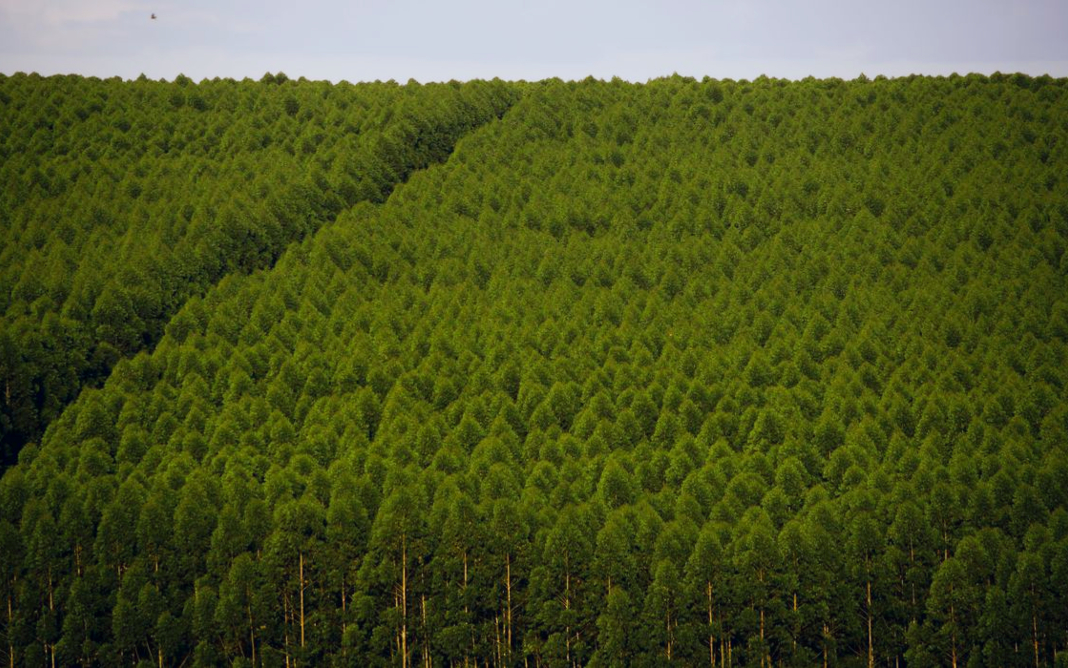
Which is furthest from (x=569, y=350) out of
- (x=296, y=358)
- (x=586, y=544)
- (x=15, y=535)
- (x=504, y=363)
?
(x=15, y=535)

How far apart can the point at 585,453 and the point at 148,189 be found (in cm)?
9094

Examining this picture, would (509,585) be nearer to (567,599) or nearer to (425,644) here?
(567,599)

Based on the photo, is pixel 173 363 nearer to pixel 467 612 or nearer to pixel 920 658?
pixel 467 612

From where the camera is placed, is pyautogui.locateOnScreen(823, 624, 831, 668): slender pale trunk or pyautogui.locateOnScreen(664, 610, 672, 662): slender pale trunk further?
pyautogui.locateOnScreen(823, 624, 831, 668): slender pale trunk

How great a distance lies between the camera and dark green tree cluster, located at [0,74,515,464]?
12231 cm

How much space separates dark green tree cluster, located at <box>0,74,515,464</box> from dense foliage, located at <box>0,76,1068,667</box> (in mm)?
6185

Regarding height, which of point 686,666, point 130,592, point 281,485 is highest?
point 281,485

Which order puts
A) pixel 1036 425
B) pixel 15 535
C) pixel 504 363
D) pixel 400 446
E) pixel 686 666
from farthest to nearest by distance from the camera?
pixel 504 363 < pixel 1036 425 < pixel 400 446 < pixel 15 535 < pixel 686 666

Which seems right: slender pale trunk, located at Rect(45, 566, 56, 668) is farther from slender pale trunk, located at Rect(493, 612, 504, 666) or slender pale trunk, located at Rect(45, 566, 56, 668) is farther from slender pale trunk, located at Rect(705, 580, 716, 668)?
slender pale trunk, located at Rect(705, 580, 716, 668)

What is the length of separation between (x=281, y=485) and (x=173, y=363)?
100 ft

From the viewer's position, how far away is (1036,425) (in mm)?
107188

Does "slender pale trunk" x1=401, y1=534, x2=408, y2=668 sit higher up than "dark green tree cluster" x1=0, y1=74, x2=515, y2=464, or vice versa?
"dark green tree cluster" x1=0, y1=74, x2=515, y2=464

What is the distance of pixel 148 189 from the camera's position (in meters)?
162

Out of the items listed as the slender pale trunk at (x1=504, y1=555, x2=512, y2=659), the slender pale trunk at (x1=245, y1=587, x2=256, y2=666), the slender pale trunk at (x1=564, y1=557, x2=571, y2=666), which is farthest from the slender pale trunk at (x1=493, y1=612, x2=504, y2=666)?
the slender pale trunk at (x1=245, y1=587, x2=256, y2=666)
